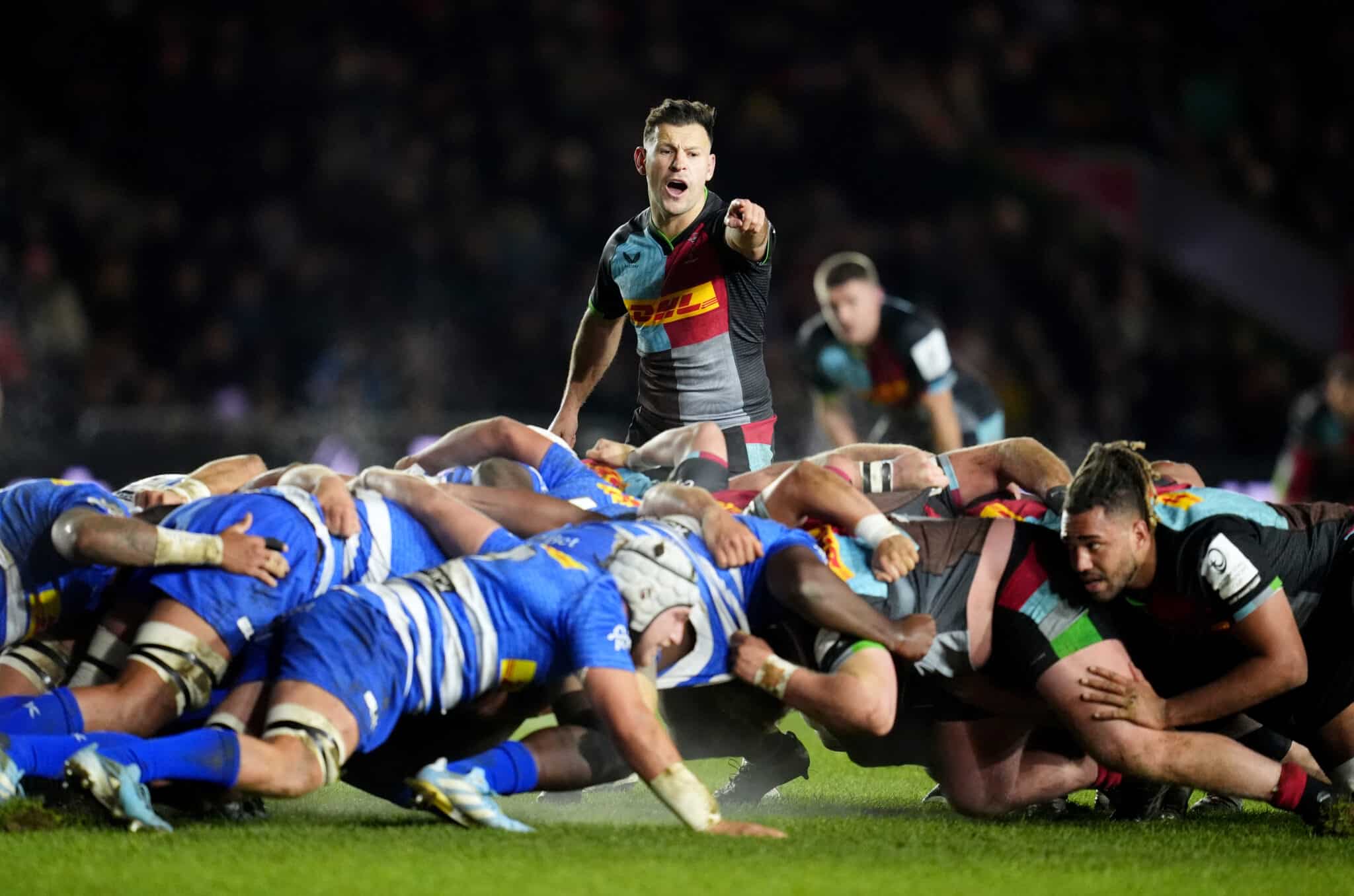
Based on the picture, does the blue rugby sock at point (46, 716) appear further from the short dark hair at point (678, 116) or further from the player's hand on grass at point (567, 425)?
the short dark hair at point (678, 116)

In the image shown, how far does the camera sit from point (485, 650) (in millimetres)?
4348

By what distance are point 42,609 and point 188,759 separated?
1058 mm

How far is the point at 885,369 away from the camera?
9.01 m

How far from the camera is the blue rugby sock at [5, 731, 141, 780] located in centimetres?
417

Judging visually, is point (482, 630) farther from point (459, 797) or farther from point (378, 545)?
point (378, 545)

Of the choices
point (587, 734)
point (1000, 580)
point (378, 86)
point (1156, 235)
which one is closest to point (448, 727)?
point (587, 734)

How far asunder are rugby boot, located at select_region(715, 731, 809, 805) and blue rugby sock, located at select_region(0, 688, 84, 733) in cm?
203

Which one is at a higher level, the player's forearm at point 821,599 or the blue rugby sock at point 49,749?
the player's forearm at point 821,599

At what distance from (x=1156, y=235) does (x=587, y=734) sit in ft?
38.6

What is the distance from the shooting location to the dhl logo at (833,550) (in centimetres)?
484

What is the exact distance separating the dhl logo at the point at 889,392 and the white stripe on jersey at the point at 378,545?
15.0ft

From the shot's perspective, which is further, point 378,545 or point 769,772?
point 769,772

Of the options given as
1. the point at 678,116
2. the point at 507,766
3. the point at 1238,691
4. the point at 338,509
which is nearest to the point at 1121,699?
the point at 1238,691

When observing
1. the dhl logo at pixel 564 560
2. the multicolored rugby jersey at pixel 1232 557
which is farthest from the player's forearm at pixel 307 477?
the multicolored rugby jersey at pixel 1232 557
